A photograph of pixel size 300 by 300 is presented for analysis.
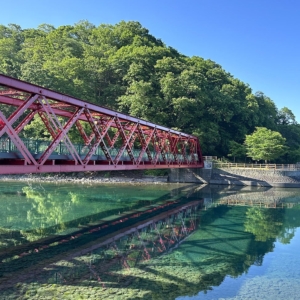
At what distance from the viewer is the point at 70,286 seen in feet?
28.8

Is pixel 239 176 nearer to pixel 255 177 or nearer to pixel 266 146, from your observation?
pixel 255 177

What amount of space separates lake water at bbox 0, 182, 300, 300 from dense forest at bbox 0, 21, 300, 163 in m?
19.7

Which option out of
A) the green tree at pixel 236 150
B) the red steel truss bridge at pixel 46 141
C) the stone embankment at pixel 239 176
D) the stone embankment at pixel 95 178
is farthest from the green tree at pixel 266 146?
the red steel truss bridge at pixel 46 141

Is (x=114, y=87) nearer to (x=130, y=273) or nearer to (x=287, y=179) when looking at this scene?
(x=287, y=179)

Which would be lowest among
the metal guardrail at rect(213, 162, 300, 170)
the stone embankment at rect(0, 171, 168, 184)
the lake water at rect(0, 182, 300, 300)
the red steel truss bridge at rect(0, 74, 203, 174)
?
the lake water at rect(0, 182, 300, 300)

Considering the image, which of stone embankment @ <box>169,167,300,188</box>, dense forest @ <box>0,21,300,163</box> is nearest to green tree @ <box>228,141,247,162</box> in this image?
dense forest @ <box>0,21,300,163</box>

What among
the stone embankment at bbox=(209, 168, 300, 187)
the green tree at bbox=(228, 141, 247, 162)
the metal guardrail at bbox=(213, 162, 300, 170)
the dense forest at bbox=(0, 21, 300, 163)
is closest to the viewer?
the stone embankment at bbox=(209, 168, 300, 187)

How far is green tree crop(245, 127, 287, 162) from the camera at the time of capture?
4025 cm

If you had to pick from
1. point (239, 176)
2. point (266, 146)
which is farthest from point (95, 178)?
point (266, 146)

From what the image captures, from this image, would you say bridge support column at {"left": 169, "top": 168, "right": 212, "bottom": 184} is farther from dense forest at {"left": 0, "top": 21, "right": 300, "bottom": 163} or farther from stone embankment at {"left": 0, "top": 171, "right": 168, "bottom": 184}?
dense forest at {"left": 0, "top": 21, "right": 300, "bottom": 163}

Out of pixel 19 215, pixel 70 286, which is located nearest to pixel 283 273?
pixel 70 286

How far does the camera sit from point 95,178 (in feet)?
129

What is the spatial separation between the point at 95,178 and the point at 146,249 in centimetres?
2733

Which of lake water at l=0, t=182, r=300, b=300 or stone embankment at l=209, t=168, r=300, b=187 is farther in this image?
stone embankment at l=209, t=168, r=300, b=187
